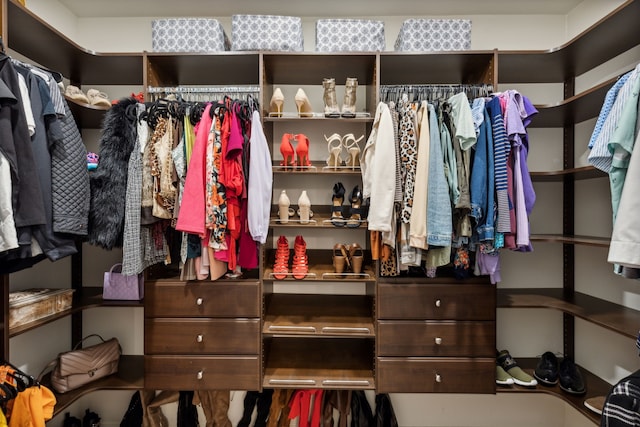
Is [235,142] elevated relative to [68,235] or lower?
elevated

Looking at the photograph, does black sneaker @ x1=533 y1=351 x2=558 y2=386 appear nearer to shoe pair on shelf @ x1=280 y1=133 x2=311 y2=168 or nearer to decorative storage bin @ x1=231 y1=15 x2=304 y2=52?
shoe pair on shelf @ x1=280 y1=133 x2=311 y2=168

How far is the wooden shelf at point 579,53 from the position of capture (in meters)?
1.56

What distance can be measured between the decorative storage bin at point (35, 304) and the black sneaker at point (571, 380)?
116 inches

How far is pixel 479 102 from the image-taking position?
1.66 m

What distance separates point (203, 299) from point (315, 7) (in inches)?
81.3

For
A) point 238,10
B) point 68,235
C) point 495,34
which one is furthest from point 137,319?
point 495,34

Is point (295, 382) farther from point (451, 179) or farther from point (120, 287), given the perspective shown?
point (451, 179)

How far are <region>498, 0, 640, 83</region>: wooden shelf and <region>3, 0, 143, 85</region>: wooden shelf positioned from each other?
7.55ft

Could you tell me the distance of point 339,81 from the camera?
7.24ft

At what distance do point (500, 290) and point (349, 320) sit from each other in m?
1.12

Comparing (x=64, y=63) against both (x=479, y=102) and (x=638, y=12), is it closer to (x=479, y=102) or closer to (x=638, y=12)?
(x=479, y=102)

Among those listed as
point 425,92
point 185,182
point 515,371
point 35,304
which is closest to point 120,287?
point 35,304

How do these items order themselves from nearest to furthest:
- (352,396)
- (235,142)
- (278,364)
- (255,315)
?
(235,142)
(255,315)
(278,364)
(352,396)

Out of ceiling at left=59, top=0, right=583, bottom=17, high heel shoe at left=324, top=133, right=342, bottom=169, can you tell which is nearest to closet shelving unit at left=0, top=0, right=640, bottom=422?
high heel shoe at left=324, top=133, right=342, bottom=169
